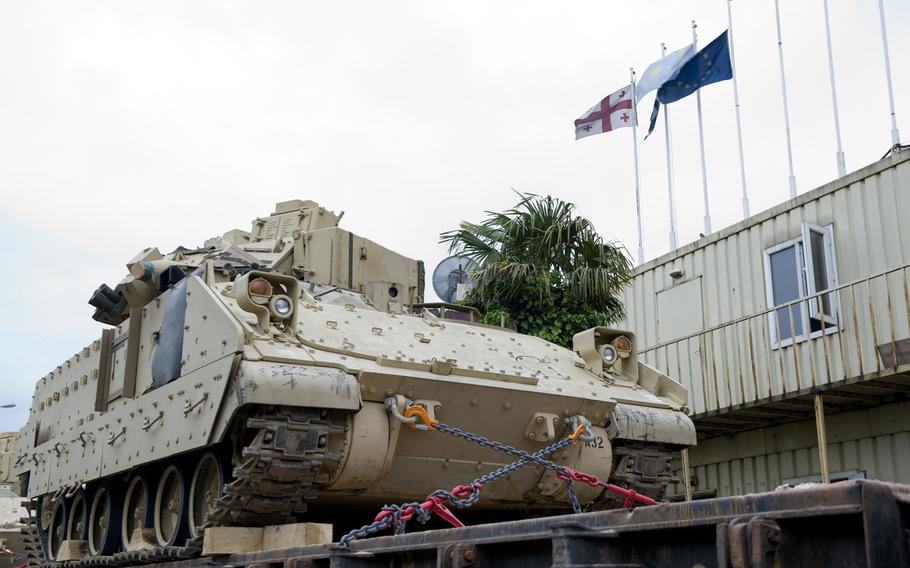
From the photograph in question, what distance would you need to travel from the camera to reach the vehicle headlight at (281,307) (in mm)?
7438

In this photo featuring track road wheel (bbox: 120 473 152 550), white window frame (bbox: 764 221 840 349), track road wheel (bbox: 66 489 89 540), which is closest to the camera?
track road wheel (bbox: 120 473 152 550)

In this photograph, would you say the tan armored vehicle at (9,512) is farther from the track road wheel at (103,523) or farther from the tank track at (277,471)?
the tank track at (277,471)

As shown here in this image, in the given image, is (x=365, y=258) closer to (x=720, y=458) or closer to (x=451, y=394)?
(x=451, y=394)

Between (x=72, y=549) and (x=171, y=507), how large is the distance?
233cm

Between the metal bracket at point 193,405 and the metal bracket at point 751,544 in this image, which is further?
the metal bracket at point 193,405

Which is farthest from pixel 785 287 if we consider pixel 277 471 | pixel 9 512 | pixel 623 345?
pixel 9 512

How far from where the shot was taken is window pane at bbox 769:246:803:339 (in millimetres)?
13375

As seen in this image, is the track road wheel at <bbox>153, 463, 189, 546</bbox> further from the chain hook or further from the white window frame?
the white window frame

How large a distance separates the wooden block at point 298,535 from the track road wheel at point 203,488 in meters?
0.74

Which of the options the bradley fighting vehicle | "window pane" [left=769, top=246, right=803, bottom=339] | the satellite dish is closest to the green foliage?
the satellite dish

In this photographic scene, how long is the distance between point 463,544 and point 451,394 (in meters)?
3.34

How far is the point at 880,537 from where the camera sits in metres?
2.80

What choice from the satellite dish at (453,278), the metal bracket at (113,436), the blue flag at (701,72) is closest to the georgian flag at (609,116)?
the blue flag at (701,72)

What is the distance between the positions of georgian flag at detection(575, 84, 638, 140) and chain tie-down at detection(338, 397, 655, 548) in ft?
40.6
